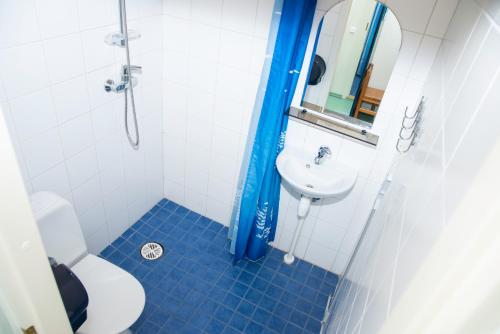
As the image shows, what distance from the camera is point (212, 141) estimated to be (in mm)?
2617

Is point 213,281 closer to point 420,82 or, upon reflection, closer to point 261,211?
point 261,211

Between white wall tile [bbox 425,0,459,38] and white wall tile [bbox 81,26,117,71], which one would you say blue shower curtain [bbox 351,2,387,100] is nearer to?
white wall tile [bbox 425,0,459,38]

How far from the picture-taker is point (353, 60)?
2.09 metres

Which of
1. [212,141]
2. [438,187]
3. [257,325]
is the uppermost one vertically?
[438,187]

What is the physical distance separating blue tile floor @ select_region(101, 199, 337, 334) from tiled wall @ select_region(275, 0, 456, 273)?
9.8 inches

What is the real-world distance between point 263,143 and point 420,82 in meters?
0.93

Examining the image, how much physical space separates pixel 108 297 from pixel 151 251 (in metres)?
0.82

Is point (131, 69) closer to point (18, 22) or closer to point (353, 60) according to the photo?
point (18, 22)

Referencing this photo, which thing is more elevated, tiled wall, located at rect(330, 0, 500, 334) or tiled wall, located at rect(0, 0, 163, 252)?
tiled wall, located at rect(330, 0, 500, 334)

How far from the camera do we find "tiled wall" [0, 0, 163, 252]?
1571mm

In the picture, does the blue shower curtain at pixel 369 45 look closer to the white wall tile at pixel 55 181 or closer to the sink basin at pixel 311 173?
the sink basin at pixel 311 173

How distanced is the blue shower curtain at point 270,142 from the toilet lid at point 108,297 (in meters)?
0.88

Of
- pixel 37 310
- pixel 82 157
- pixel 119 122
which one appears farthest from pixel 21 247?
pixel 119 122

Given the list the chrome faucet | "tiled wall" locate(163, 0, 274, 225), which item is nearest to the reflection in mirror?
the chrome faucet
